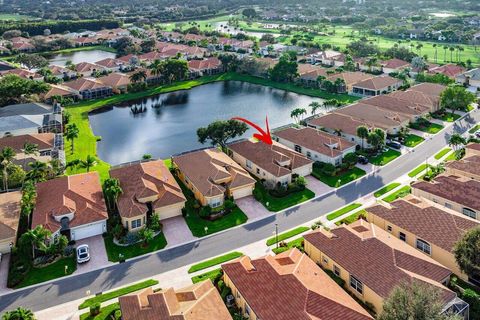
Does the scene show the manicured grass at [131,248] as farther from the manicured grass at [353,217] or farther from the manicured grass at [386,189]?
the manicured grass at [386,189]

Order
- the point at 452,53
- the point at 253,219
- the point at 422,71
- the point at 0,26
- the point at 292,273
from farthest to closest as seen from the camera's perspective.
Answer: the point at 0,26 → the point at 452,53 → the point at 422,71 → the point at 253,219 → the point at 292,273

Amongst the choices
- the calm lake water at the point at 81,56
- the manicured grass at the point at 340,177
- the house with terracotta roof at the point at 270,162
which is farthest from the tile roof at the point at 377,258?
the calm lake water at the point at 81,56

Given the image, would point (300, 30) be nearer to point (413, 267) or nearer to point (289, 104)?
point (289, 104)

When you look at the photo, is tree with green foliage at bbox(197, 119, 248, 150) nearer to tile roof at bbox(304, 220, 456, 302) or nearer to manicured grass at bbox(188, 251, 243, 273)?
manicured grass at bbox(188, 251, 243, 273)

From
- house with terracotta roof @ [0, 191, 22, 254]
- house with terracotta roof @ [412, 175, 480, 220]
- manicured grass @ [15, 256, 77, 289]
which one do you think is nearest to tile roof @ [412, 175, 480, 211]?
house with terracotta roof @ [412, 175, 480, 220]

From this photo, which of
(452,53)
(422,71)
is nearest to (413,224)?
(422,71)
